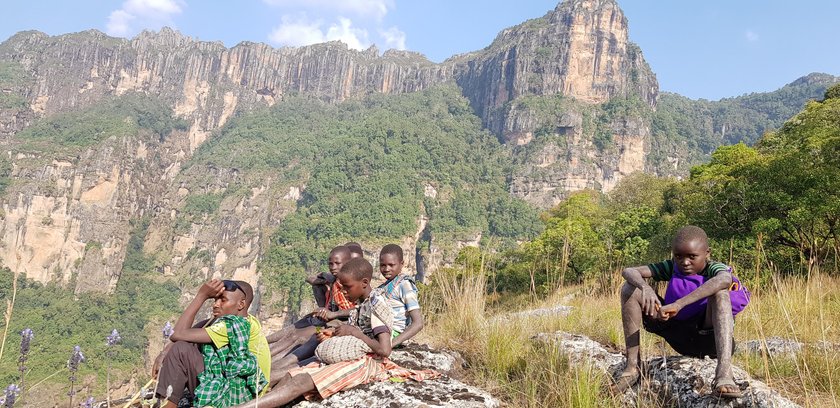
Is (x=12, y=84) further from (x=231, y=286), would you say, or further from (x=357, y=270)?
(x=357, y=270)

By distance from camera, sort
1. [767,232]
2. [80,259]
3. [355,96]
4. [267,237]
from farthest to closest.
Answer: [355,96], [267,237], [80,259], [767,232]

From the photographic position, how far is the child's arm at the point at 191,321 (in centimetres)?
288

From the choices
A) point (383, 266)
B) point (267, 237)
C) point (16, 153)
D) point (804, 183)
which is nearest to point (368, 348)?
point (383, 266)

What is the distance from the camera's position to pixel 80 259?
286 feet

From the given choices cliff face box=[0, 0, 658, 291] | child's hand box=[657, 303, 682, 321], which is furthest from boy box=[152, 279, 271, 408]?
cliff face box=[0, 0, 658, 291]

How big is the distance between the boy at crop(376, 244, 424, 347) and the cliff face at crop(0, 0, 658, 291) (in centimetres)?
6303

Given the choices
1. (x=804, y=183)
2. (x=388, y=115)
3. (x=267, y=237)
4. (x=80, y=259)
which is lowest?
(x=80, y=259)

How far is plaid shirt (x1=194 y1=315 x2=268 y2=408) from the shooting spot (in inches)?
116

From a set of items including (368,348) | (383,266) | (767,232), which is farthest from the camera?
(767,232)

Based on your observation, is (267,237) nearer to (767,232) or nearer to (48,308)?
(48,308)

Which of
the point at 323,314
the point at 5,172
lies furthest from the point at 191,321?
the point at 5,172

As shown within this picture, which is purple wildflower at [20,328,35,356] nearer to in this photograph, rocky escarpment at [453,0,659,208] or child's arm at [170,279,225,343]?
child's arm at [170,279,225,343]

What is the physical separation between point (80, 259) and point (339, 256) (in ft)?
332

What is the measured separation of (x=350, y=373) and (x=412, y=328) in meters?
0.76
